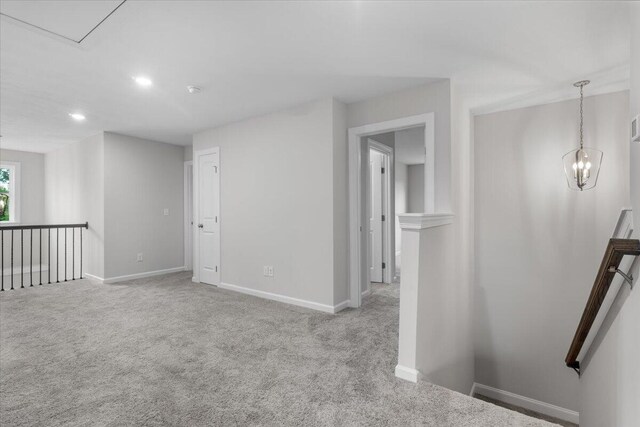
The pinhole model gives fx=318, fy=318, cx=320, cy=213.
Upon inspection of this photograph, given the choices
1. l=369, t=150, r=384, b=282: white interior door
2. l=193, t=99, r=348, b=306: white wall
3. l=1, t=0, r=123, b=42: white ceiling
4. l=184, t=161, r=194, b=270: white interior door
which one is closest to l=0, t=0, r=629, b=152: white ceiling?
l=1, t=0, r=123, b=42: white ceiling

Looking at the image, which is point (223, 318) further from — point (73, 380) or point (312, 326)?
point (73, 380)

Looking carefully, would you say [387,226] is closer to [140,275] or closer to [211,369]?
[211,369]

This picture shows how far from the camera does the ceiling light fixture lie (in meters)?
3.23

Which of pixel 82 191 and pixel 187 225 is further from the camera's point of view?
pixel 187 225

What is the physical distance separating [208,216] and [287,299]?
1.95 m

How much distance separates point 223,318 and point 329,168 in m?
1.95

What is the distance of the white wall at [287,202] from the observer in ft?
11.5

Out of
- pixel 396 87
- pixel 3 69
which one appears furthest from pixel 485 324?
pixel 3 69

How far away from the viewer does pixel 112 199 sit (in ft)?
16.5

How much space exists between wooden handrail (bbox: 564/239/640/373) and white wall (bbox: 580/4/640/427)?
7 cm

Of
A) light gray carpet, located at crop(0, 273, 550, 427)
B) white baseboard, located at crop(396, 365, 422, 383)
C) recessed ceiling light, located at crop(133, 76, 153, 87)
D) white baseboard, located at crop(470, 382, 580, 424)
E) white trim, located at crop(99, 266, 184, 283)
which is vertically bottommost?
white baseboard, located at crop(470, 382, 580, 424)

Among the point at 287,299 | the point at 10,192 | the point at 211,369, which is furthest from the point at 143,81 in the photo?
the point at 10,192

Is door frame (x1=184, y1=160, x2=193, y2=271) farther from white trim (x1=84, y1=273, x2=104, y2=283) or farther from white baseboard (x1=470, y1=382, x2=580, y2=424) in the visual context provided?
white baseboard (x1=470, y1=382, x2=580, y2=424)

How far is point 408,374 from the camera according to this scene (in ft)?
6.91
